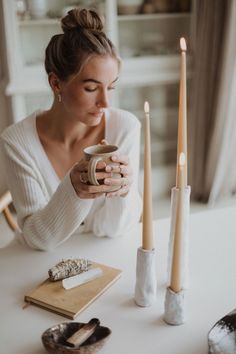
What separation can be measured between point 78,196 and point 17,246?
9.3 inches

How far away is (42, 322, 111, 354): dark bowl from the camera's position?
768 mm

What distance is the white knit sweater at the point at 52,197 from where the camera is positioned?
1188 millimetres

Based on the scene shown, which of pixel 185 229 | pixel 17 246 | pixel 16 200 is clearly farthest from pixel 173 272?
pixel 16 200

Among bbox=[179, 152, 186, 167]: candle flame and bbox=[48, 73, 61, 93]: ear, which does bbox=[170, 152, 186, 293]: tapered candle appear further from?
bbox=[48, 73, 61, 93]: ear

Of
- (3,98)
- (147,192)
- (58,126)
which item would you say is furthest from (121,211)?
(3,98)

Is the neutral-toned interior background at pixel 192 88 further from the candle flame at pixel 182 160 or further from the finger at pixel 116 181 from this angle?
the candle flame at pixel 182 160

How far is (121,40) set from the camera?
3.26 m

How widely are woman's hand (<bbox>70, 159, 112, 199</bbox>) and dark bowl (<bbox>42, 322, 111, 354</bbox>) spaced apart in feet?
1.11

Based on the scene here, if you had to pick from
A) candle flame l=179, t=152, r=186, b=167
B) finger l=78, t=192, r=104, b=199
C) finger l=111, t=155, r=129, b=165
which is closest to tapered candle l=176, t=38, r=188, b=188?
candle flame l=179, t=152, r=186, b=167

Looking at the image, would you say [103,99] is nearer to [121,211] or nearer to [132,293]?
[121,211]

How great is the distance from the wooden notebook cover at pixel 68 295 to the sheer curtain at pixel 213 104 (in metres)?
2.26

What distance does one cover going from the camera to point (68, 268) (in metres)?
1.02

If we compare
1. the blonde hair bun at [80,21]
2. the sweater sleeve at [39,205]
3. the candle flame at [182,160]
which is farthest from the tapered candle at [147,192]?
the blonde hair bun at [80,21]

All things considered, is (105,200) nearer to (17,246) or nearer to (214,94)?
(17,246)
